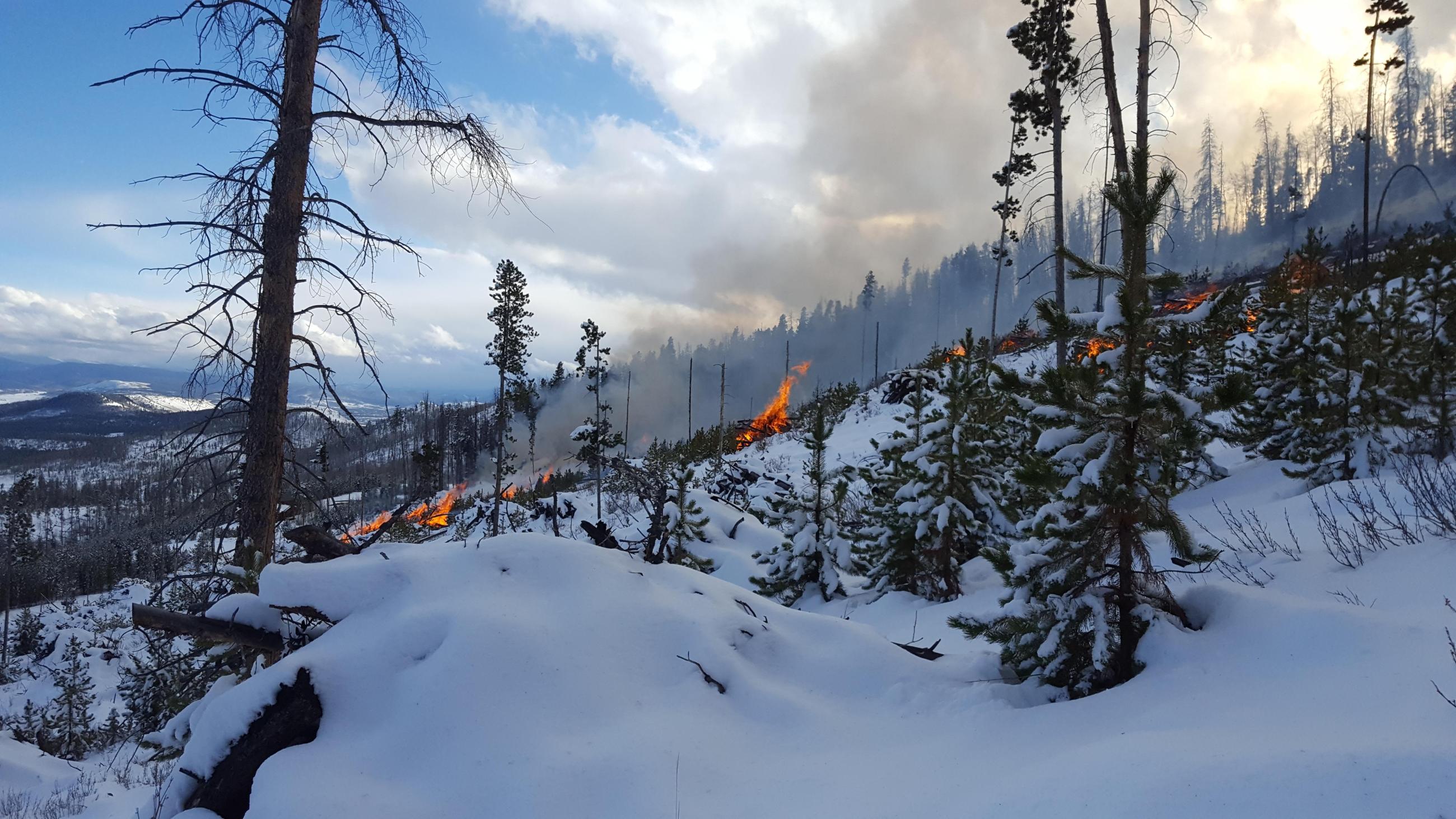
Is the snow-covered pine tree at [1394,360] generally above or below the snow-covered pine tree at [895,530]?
above

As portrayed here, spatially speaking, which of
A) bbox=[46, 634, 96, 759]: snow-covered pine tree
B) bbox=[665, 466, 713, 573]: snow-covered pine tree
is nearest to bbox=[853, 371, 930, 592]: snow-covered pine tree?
bbox=[665, 466, 713, 573]: snow-covered pine tree

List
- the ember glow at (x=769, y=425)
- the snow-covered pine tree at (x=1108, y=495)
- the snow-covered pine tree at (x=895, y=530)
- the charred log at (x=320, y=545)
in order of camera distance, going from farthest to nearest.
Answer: the ember glow at (x=769, y=425), the snow-covered pine tree at (x=895, y=530), the charred log at (x=320, y=545), the snow-covered pine tree at (x=1108, y=495)

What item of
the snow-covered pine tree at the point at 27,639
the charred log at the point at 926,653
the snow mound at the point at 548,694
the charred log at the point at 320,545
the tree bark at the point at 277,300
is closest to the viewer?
the snow mound at the point at 548,694

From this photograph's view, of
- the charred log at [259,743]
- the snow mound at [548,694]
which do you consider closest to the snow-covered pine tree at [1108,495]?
the snow mound at [548,694]

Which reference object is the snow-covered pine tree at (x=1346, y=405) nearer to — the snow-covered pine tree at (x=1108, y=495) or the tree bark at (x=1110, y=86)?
the tree bark at (x=1110, y=86)

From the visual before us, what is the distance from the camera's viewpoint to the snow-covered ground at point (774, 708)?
239 cm

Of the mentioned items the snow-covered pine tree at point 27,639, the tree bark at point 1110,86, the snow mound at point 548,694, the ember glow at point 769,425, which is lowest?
the snow-covered pine tree at point 27,639

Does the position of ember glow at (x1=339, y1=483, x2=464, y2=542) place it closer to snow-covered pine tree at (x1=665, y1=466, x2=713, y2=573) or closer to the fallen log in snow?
the fallen log in snow

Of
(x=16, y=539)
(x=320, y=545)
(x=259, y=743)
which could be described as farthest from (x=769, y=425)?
(x=16, y=539)

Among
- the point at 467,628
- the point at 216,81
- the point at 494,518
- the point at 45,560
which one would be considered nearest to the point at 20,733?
the point at 494,518

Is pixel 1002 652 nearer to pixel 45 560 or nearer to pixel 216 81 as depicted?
pixel 216 81

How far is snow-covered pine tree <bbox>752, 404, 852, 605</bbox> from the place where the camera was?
10578 millimetres

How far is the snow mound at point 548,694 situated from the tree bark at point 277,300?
2.01 metres

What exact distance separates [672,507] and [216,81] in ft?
36.5
